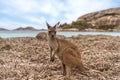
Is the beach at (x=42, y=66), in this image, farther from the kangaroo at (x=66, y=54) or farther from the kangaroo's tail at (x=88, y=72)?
the kangaroo at (x=66, y=54)

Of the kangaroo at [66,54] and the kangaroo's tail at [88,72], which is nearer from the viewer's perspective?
the kangaroo at [66,54]

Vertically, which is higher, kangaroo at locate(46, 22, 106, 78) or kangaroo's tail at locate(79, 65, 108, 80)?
kangaroo at locate(46, 22, 106, 78)

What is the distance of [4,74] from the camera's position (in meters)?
8.14

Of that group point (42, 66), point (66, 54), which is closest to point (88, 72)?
point (66, 54)

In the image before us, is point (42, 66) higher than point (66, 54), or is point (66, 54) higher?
point (66, 54)

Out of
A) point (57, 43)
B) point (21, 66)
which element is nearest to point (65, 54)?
point (57, 43)

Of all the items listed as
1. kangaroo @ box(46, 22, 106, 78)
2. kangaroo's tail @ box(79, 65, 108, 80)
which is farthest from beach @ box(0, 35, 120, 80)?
kangaroo @ box(46, 22, 106, 78)

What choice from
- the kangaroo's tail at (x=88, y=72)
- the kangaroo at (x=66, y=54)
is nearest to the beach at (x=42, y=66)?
the kangaroo's tail at (x=88, y=72)

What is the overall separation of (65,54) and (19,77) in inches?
51.6

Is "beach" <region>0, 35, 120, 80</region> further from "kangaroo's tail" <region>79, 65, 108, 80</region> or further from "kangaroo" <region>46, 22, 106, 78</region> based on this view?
"kangaroo" <region>46, 22, 106, 78</region>

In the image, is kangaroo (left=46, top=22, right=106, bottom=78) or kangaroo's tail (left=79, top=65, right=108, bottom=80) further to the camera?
kangaroo's tail (left=79, top=65, right=108, bottom=80)

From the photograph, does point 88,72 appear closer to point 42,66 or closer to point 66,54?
point 66,54

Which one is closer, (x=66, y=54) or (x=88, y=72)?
(x=66, y=54)

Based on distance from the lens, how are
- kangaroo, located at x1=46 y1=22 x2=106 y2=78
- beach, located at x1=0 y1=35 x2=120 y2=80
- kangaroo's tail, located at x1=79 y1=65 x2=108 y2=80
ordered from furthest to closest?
beach, located at x1=0 y1=35 x2=120 y2=80 < kangaroo's tail, located at x1=79 y1=65 x2=108 y2=80 < kangaroo, located at x1=46 y1=22 x2=106 y2=78
